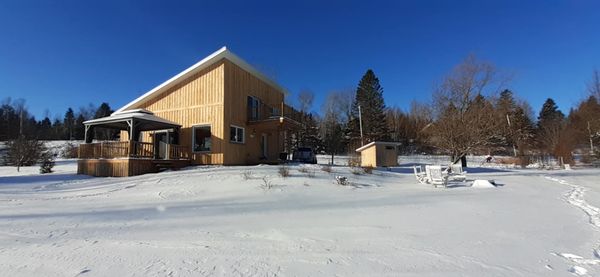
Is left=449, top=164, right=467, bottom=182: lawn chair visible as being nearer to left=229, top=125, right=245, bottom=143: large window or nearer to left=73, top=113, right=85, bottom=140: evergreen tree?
left=229, top=125, right=245, bottom=143: large window

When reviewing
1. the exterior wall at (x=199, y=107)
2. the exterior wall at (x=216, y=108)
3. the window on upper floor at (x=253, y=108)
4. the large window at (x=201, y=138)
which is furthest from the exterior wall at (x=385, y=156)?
the large window at (x=201, y=138)

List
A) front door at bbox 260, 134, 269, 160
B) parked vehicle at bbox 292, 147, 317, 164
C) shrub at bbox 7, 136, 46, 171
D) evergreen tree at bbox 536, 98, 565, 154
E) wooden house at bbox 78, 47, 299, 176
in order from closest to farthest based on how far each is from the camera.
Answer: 1. wooden house at bbox 78, 47, 299, 176
2. front door at bbox 260, 134, 269, 160
3. shrub at bbox 7, 136, 46, 171
4. parked vehicle at bbox 292, 147, 317, 164
5. evergreen tree at bbox 536, 98, 565, 154

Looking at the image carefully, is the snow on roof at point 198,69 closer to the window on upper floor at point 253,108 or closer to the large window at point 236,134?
the window on upper floor at point 253,108

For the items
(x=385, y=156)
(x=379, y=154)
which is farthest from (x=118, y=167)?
(x=385, y=156)

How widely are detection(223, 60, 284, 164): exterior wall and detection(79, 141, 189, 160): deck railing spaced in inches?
112

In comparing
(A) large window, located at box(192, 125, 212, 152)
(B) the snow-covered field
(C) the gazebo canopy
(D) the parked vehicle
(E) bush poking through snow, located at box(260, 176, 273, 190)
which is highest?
(C) the gazebo canopy

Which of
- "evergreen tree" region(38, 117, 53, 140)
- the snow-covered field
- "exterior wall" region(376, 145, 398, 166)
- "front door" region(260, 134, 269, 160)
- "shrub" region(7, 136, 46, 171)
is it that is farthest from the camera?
"evergreen tree" region(38, 117, 53, 140)

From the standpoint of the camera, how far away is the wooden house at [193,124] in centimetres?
1673

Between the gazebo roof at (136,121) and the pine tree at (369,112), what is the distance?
3385 cm

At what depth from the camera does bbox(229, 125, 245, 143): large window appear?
62.1ft

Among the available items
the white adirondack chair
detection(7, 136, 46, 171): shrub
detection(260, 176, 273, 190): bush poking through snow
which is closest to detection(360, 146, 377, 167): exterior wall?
the white adirondack chair

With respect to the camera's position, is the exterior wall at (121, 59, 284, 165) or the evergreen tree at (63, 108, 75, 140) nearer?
the exterior wall at (121, 59, 284, 165)

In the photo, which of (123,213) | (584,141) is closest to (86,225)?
(123,213)

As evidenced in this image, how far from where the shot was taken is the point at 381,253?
4445mm
